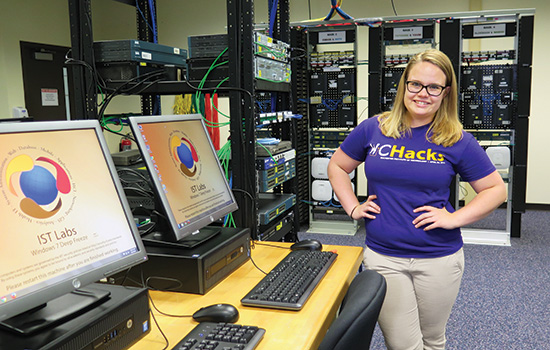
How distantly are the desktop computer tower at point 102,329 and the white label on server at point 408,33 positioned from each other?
4.09m

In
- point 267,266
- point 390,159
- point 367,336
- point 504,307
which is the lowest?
point 504,307

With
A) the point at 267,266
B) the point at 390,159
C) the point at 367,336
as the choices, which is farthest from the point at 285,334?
the point at 390,159

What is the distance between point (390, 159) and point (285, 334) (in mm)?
790

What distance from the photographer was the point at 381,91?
475 centimetres

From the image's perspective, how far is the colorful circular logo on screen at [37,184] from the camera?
3.16 feet

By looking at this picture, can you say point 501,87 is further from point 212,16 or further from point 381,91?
point 212,16

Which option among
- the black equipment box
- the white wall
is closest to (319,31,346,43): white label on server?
the white wall

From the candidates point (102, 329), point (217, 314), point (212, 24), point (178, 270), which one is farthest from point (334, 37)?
point (102, 329)

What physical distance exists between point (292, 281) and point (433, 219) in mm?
537

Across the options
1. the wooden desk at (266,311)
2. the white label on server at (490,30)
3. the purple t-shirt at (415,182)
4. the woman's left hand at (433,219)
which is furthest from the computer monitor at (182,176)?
the white label on server at (490,30)

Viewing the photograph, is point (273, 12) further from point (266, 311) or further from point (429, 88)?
point (266, 311)

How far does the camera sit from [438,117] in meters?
1.73

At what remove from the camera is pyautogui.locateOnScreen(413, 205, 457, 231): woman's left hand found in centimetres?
166

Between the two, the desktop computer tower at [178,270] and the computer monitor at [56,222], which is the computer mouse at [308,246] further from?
the computer monitor at [56,222]
